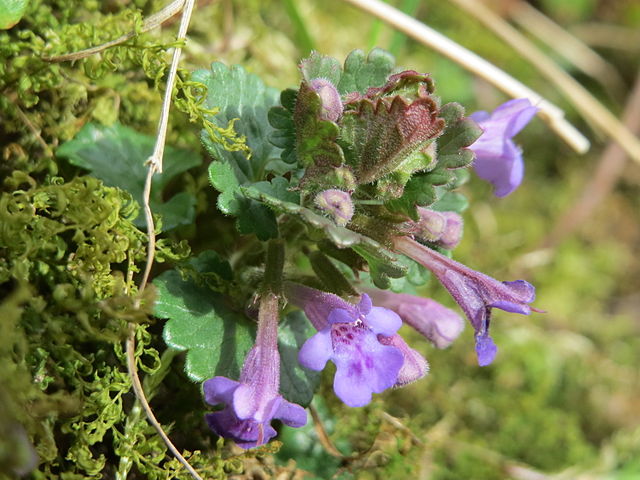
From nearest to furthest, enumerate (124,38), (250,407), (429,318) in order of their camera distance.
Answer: (250,407) < (124,38) < (429,318)

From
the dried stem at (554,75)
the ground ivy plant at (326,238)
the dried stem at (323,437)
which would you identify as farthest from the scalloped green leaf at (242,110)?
the dried stem at (554,75)

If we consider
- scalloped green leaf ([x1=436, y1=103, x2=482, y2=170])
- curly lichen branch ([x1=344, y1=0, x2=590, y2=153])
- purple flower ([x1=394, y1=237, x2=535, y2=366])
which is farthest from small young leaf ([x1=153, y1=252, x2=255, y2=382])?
curly lichen branch ([x1=344, y1=0, x2=590, y2=153])

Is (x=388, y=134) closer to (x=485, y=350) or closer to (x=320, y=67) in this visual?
(x=320, y=67)

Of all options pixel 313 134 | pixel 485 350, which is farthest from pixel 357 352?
pixel 313 134

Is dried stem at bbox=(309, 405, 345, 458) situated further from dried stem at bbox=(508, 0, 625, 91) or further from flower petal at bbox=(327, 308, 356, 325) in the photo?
dried stem at bbox=(508, 0, 625, 91)

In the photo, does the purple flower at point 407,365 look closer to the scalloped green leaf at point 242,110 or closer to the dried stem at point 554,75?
the scalloped green leaf at point 242,110
